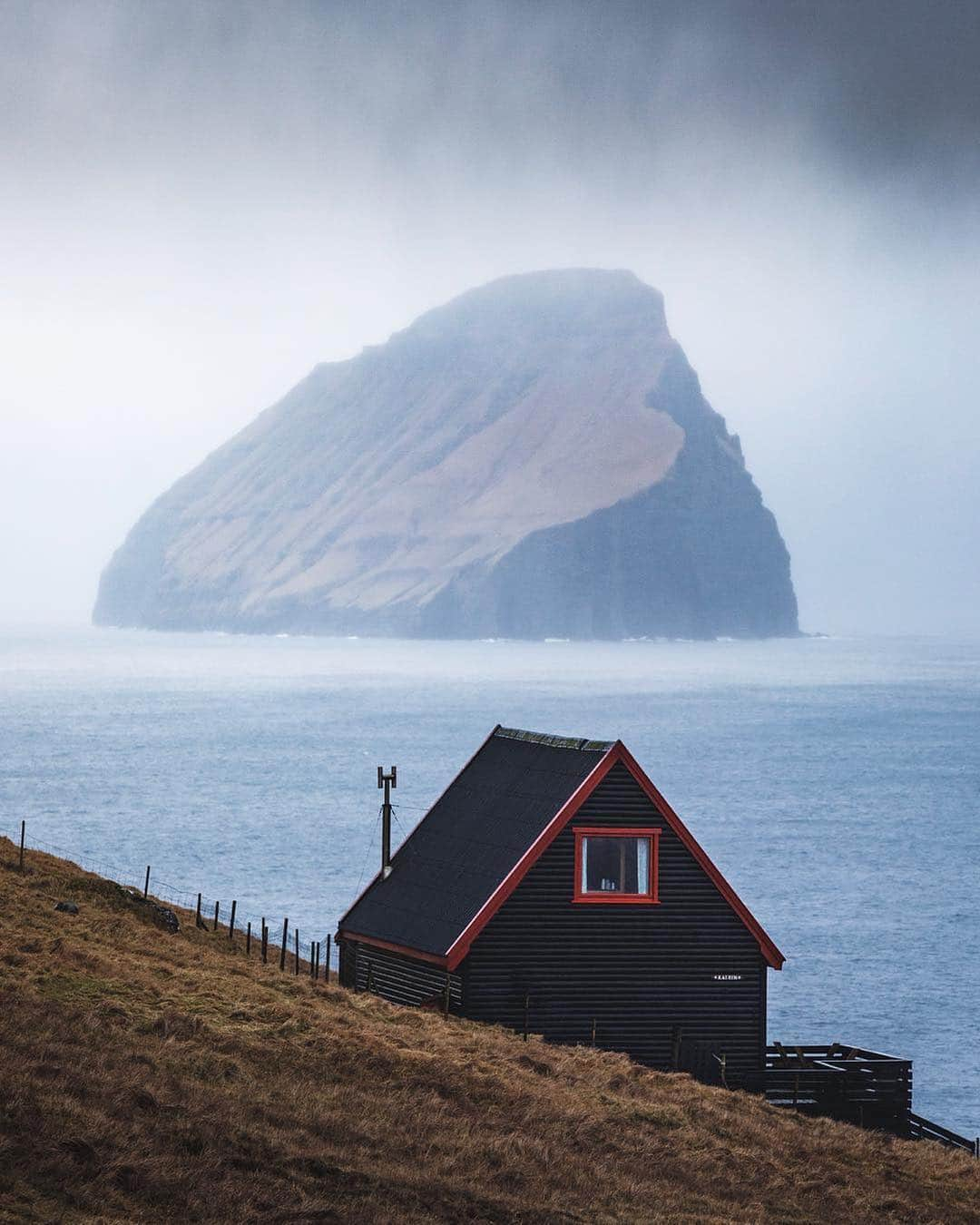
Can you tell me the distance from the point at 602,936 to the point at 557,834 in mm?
2360

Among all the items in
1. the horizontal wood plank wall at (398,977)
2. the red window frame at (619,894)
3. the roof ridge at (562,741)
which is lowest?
the horizontal wood plank wall at (398,977)

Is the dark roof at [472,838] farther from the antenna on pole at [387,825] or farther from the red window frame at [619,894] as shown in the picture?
the red window frame at [619,894]

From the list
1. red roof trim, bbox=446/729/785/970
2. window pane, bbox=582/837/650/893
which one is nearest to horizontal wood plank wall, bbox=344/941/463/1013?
red roof trim, bbox=446/729/785/970

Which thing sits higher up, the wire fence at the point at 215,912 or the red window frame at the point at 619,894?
the red window frame at the point at 619,894

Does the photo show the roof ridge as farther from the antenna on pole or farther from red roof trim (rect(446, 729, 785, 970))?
the antenna on pole

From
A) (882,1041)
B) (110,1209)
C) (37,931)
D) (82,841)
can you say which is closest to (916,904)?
(882,1041)

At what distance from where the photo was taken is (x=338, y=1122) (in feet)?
71.1

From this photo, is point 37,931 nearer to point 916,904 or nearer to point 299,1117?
point 299,1117

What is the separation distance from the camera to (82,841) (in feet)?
324

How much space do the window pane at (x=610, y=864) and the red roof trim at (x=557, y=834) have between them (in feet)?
2.94

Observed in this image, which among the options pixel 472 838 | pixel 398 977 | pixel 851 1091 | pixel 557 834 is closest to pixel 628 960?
pixel 557 834

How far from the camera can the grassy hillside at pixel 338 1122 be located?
58.3 ft

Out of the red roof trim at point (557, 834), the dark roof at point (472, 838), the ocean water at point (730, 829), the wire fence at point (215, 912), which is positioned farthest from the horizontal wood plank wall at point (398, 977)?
the ocean water at point (730, 829)

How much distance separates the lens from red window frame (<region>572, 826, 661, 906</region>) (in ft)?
112
